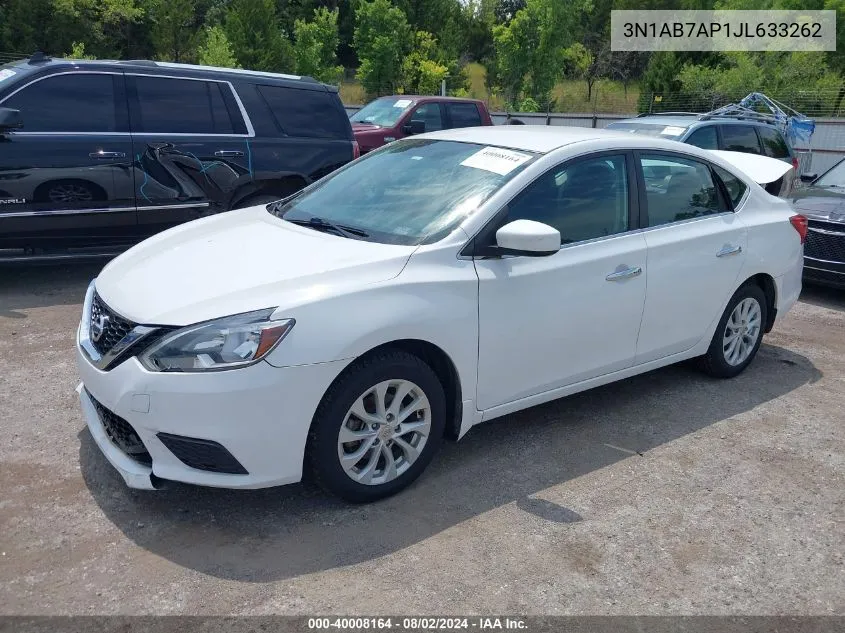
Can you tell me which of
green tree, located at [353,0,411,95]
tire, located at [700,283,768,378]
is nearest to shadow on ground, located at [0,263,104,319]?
tire, located at [700,283,768,378]

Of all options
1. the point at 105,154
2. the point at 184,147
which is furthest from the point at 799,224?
Answer: the point at 105,154

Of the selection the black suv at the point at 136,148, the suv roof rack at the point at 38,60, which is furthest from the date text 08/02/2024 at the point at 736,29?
the suv roof rack at the point at 38,60

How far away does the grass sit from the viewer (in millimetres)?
32875

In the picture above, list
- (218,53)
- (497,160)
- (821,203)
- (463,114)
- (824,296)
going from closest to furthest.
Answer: (497,160) < (821,203) < (824,296) < (463,114) < (218,53)

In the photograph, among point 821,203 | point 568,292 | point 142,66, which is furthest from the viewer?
point 821,203

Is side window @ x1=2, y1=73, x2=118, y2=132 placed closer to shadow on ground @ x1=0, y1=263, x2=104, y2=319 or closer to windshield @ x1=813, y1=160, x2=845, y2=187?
shadow on ground @ x1=0, y1=263, x2=104, y2=319

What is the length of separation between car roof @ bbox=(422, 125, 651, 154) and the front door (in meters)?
0.16

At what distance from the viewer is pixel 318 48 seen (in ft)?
90.2

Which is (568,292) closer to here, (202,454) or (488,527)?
(488,527)

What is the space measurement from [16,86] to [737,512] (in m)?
6.25

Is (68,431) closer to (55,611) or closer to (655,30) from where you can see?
(55,611)

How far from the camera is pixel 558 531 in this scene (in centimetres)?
347

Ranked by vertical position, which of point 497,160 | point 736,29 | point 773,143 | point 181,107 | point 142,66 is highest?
point 736,29

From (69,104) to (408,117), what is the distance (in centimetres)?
694
